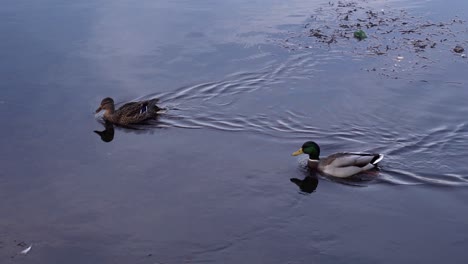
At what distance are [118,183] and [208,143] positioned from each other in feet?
6.28

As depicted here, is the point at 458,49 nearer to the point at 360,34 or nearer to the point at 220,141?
the point at 360,34

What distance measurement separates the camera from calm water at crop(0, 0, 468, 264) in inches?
328

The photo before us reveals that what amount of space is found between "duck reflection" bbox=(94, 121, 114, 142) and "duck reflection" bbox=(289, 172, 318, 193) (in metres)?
3.32

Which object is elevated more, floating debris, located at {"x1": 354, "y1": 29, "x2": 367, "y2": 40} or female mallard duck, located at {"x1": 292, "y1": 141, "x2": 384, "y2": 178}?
floating debris, located at {"x1": 354, "y1": 29, "x2": 367, "y2": 40}

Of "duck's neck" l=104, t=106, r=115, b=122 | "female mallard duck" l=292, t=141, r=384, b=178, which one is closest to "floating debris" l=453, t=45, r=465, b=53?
"female mallard duck" l=292, t=141, r=384, b=178

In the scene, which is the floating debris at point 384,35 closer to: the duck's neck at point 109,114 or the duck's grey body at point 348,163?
the duck's grey body at point 348,163

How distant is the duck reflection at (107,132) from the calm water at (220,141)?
0.50 feet

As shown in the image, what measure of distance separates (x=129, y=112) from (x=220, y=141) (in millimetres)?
1766

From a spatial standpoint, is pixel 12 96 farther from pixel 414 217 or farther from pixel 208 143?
pixel 414 217

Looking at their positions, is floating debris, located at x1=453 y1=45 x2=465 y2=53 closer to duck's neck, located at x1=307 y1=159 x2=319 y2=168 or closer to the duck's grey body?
the duck's grey body

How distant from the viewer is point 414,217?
349 inches

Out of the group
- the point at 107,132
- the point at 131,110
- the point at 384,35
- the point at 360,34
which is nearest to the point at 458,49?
the point at 384,35

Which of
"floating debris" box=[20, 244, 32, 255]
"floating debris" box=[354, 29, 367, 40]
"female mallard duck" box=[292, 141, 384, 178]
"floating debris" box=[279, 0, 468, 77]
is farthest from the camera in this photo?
"floating debris" box=[354, 29, 367, 40]

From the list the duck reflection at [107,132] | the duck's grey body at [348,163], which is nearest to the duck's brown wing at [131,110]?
the duck reflection at [107,132]
